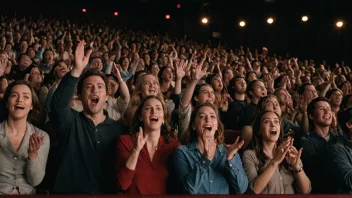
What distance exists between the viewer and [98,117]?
2.51 m

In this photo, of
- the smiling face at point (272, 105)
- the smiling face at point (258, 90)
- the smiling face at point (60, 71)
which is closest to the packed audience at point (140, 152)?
the smiling face at point (272, 105)

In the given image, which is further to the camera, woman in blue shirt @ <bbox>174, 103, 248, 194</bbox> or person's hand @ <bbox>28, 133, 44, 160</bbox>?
woman in blue shirt @ <bbox>174, 103, 248, 194</bbox>

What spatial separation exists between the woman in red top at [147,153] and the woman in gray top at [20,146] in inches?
16.4

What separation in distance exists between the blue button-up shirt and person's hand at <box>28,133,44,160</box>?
705mm

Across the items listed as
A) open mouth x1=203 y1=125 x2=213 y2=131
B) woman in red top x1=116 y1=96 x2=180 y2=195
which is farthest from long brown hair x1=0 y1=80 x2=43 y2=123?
open mouth x1=203 y1=125 x2=213 y2=131

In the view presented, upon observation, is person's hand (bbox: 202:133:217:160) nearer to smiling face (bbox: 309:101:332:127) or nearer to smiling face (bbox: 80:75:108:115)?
smiling face (bbox: 80:75:108:115)

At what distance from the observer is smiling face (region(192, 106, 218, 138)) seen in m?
2.46

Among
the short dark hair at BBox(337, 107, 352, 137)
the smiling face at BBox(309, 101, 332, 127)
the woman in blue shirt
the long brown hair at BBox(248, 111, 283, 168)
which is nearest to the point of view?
the woman in blue shirt

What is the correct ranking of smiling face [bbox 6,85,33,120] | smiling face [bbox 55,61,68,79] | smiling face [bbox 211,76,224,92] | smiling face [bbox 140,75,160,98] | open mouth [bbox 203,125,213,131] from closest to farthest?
smiling face [bbox 6,85,33,120] → open mouth [bbox 203,125,213,131] → smiling face [bbox 140,75,160,98] → smiling face [bbox 55,61,68,79] → smiling face [bbox 211,76,224,92]

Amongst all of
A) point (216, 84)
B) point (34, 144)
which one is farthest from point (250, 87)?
point (34, 144)

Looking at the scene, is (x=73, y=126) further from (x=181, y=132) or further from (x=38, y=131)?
(x=181, y=132)

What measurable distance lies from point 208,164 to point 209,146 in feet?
0.41

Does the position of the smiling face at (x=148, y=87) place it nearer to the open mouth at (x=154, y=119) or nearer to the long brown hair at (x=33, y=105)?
the open mouth at (x=154, y=119)

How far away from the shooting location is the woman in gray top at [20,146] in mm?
2211
